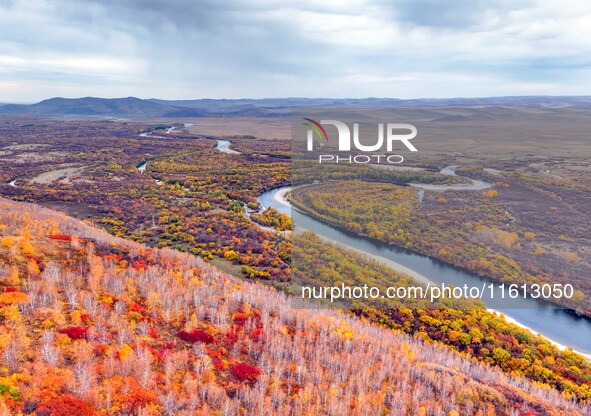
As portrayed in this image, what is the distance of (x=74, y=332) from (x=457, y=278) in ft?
38.9

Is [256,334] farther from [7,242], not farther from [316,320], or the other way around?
[7,242]

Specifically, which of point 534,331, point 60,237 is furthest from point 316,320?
point 534,331

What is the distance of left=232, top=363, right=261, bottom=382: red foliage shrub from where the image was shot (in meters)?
10.4

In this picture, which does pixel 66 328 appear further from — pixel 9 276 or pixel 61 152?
pixel 61 152

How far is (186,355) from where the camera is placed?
10641 mm

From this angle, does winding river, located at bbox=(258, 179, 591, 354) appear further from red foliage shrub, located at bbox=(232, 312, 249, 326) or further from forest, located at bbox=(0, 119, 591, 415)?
red foliage shrub, located at bbox=(232, 312, 249, 326)

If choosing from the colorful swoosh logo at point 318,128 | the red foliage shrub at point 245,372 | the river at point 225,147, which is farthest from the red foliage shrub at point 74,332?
the river at point 225,147

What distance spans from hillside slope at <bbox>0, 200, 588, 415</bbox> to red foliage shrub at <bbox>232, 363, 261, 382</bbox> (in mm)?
29

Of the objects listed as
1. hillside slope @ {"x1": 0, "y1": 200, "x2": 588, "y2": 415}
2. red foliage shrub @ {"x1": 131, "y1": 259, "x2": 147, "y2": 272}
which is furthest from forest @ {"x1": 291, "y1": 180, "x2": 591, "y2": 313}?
red foliage shrub @ {"x1": 131, "y1": 259, "x2": 147, "y2": 272}

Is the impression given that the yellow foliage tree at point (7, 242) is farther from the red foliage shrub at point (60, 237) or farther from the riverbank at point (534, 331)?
the riverbank at point (534, 331)

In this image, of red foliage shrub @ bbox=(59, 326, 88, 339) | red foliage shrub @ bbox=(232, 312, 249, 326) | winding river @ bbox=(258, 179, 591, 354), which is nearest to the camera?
red foliage shrub @ bbox=(59, 326, 88, 339)

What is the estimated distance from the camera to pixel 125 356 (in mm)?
9742

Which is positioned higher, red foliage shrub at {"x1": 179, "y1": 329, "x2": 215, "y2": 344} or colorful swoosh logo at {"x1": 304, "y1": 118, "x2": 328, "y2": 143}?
colorful swoosh logo at {"x1": 304, "y1": 118, "x2": 328, "y2": 143}

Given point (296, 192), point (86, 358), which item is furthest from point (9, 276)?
point (296, 192)
